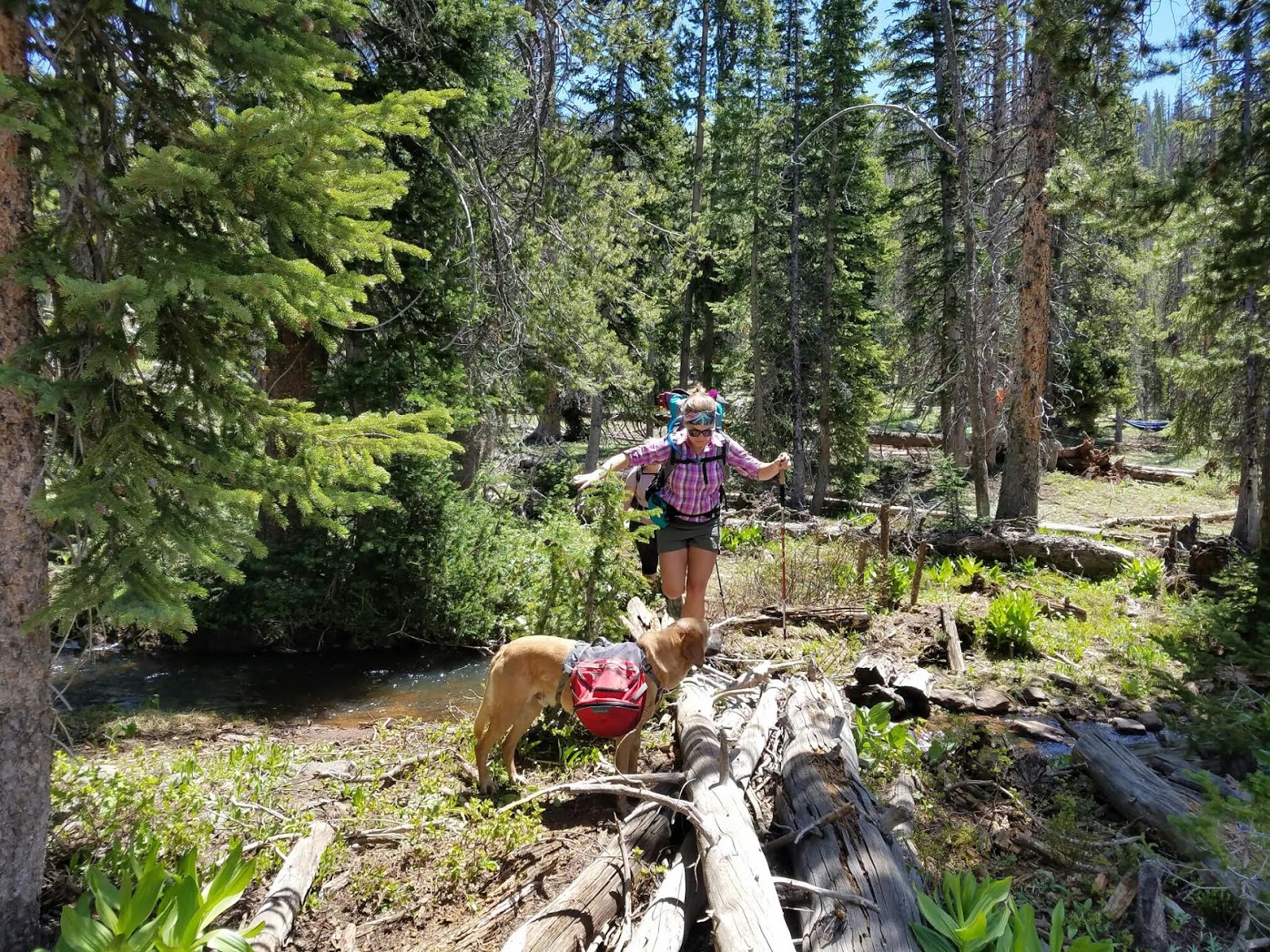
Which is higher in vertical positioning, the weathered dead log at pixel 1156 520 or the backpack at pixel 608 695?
the backpack at pixel 608 695

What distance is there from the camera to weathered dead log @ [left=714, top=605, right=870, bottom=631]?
8.76 metres

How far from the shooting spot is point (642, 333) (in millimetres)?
17797

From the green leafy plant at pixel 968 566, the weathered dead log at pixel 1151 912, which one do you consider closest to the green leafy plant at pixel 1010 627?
the green leafy plant at pixel 968 566

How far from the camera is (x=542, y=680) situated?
14.3 feet

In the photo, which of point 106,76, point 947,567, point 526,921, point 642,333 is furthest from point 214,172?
point 642,333

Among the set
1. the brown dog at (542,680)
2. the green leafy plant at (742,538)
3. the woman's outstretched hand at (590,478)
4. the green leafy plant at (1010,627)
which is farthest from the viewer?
the green leafy plant at (742,538)

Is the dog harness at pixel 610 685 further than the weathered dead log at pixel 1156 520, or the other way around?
the weathered dead log at pixel 1156 520

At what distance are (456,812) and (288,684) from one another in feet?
17.6

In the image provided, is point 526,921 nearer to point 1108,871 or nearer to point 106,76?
point 1108,871

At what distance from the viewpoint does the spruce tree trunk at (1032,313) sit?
1190 cm

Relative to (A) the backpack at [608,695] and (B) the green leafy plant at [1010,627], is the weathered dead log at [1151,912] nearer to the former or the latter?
(A) the backpack at [608,695]

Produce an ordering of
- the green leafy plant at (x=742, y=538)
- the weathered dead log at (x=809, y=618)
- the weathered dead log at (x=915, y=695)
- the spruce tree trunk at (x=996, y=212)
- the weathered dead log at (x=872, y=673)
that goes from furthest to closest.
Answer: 1. the spruce tree trunk at (x=996, y=212)
2. the green leafy plant at (x=742, y=538)
3. the weathered dead log at (x=809, y=618)
4. the weathered dead log at (x=872, y=673)
5. the weathered dead log at (x=915, y=695)

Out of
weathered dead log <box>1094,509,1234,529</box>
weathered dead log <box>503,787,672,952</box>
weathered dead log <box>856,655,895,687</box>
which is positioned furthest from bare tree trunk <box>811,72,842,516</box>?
weathered dead log <box>503,787,672,952</box>

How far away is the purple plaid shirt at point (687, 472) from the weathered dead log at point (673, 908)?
2.56 meters
